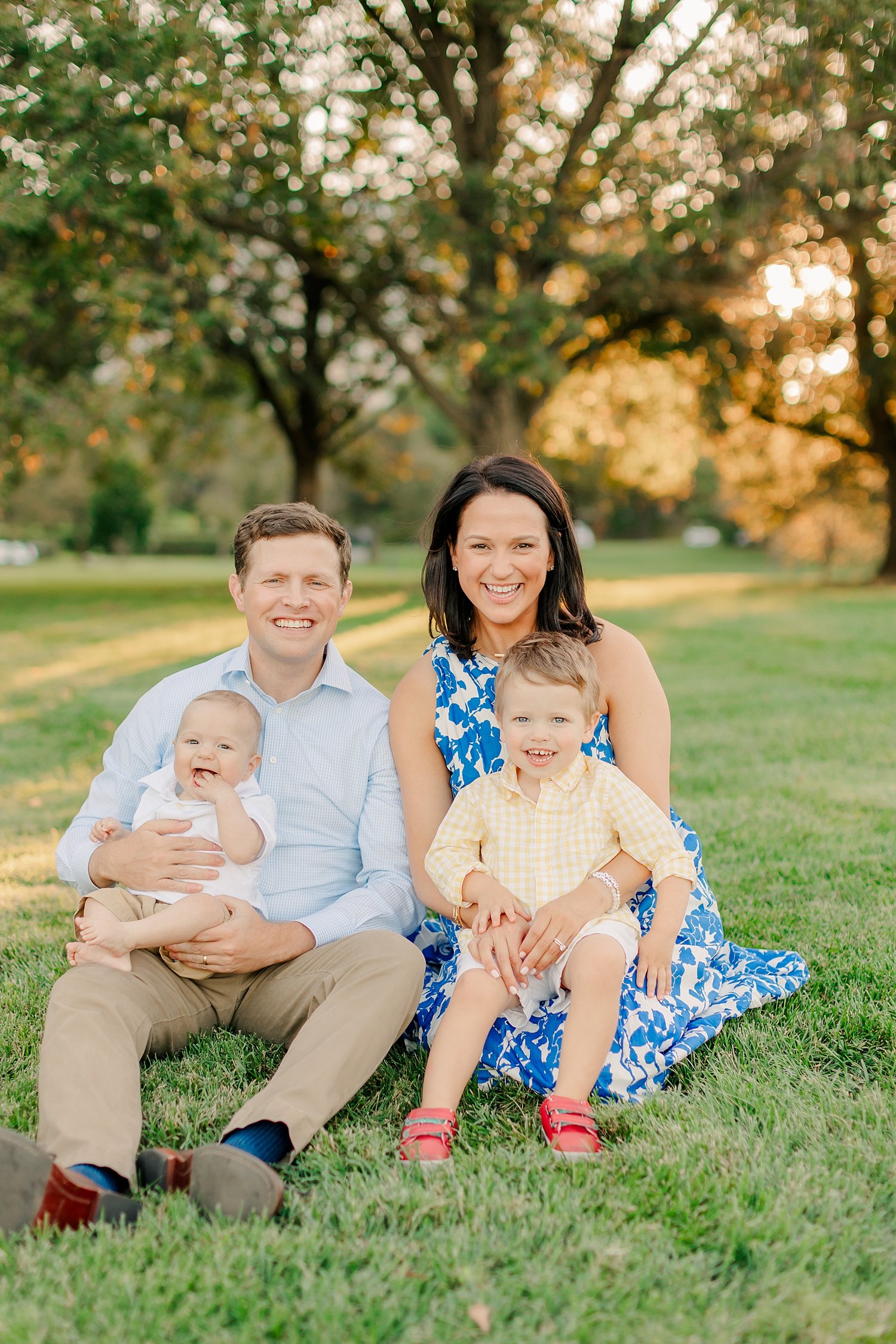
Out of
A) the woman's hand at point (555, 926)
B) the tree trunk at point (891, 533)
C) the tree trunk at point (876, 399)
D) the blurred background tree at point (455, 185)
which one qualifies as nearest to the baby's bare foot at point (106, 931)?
the woman's hand at point (555, 926)

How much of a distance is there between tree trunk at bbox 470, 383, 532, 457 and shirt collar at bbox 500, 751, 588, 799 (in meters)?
13.7

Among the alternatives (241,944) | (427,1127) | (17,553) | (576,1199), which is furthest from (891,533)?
(17,553)

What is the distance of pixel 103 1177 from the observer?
2.26 m

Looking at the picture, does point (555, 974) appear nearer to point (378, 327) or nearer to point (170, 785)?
point (170, 785)

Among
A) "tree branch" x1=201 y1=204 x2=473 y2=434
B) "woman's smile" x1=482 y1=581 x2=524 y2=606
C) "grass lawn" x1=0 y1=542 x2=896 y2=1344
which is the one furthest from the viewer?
"tree branch" x1=201 y1=204 x2=473 y2=434

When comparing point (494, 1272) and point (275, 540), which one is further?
point (275, 540)

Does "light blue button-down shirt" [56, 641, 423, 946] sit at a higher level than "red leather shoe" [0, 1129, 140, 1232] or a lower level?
higher

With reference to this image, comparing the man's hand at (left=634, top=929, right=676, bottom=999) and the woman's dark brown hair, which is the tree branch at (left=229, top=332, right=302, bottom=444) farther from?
the man's hand at (left=634, top=929, right=676, bottom=999)

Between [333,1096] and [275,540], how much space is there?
1548 millimetres

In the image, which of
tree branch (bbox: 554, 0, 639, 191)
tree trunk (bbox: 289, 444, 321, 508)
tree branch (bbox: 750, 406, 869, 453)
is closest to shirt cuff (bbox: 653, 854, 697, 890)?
tree branch (bbox: 554, 0, 639, 191)

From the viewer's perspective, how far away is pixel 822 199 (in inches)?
566

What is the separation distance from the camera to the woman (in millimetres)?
3033

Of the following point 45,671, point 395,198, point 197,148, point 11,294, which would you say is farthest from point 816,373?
point 45,671

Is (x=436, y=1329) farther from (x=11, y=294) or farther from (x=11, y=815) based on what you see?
(x=11, y=294)
